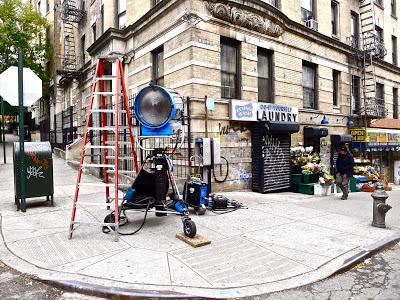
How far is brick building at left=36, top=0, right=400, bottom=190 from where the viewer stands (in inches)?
387

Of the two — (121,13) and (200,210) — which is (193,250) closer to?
(200,210)

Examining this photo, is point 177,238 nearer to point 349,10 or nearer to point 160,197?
point 160,197

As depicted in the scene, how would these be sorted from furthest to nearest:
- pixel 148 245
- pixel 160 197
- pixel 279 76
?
1. pixel 279 76
2. pixel 160 197
3. pixel 148 245

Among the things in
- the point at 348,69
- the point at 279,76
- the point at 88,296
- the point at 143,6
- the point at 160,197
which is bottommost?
the point at 88,296

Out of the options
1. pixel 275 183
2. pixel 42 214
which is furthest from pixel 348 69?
pixel 42 214

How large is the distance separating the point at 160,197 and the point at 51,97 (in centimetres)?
2417

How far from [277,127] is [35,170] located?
7136 mm

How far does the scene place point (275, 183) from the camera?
35.9ft

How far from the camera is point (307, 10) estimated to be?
1370 cm

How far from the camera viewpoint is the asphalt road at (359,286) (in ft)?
12.2

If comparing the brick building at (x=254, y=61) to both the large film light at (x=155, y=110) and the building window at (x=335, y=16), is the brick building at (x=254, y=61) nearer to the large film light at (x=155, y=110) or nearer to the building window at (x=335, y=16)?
the building window at (x=335, y=16)

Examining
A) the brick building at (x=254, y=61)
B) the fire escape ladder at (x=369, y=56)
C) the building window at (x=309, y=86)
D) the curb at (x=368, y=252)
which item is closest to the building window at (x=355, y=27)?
the brick building at (x=254, y=61)

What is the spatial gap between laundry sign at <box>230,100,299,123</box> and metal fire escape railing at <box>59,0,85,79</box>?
12.8m

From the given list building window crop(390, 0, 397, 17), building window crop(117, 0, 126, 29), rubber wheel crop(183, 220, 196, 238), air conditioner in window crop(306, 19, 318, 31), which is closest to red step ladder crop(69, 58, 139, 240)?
rubber wheel crop(183, 220, 196, 238)
